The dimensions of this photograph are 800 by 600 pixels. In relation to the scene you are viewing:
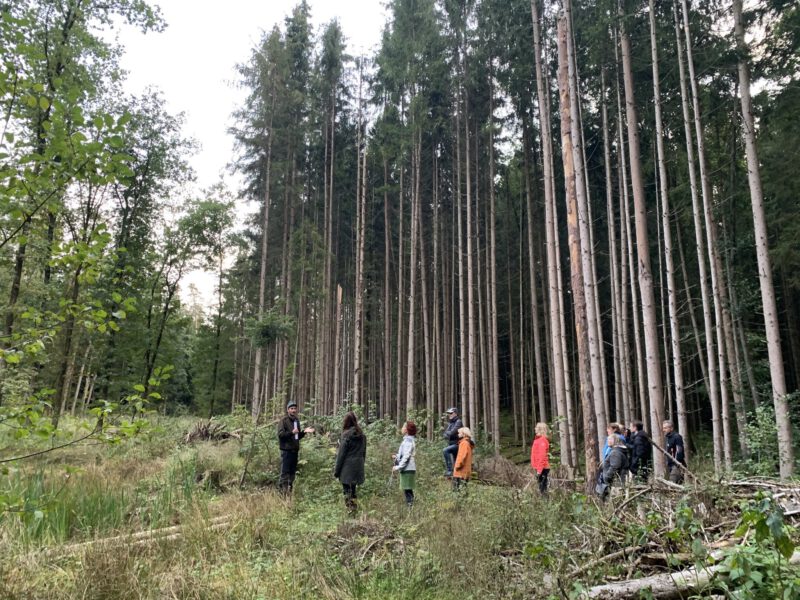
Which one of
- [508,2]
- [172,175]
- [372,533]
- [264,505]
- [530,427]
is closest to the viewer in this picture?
[372,533]

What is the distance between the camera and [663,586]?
11.4 ft

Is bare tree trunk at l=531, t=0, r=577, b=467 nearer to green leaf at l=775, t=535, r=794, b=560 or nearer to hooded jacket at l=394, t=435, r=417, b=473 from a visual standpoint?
hooded jacket at l=394, t=435, r=417, b=473

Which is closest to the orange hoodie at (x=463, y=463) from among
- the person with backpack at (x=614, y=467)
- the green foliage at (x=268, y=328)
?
the person with backpack at (x=614, y=467)

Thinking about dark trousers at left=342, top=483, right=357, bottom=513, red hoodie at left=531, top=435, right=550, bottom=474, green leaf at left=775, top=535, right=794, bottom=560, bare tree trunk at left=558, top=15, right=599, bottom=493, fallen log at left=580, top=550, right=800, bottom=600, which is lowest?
dark trousers at left=342, top=483, right=357, bottom=513

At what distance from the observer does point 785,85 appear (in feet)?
37.0

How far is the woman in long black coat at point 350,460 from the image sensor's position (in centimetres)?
759

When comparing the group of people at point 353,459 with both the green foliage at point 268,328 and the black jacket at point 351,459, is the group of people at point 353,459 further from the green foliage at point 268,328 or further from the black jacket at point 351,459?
the green foliage at point 268,328

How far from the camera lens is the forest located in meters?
3.41

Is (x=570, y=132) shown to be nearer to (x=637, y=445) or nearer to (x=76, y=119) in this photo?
(x=637, y=445)

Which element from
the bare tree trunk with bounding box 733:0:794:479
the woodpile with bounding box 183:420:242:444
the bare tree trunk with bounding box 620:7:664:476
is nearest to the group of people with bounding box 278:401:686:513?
the bare tree trunk with bounding box 620:7:664:476

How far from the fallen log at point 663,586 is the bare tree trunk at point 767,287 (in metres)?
7.27

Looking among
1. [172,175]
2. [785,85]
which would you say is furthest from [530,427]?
[172,175]

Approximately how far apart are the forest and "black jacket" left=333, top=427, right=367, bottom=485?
2.16 ft

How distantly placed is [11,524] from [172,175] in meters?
16.5
